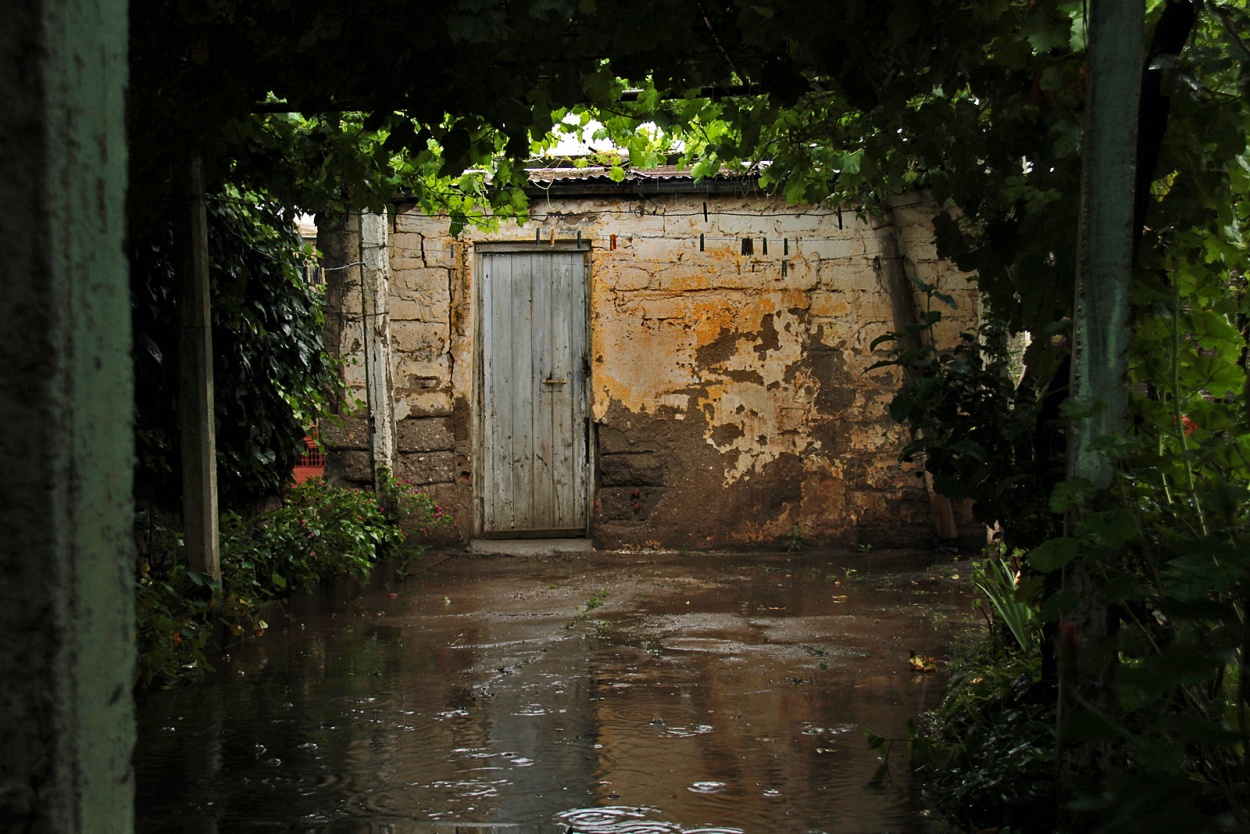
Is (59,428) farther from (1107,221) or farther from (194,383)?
(194,383)

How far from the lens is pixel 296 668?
4883 mm

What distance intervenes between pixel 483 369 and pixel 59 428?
8482mm

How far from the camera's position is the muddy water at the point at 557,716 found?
2939 mm

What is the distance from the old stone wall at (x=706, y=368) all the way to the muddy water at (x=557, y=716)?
2186 millimetres

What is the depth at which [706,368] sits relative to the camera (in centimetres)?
927

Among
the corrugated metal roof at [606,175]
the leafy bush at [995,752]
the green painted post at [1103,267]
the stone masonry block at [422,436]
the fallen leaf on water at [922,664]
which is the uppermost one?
the corrugated metal roof at [606,175]

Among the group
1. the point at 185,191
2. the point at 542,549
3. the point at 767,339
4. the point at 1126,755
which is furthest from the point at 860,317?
the point at 1126,755

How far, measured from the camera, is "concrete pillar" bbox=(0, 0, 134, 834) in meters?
1.02

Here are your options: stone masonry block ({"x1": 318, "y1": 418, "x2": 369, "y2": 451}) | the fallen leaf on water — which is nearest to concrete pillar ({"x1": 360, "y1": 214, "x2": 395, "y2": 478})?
stone masonry block ({"x1": 318, "y1": 418, "x2": 369, "y2": 451})

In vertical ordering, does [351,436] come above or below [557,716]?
above

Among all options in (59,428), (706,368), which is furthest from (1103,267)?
(706,368)

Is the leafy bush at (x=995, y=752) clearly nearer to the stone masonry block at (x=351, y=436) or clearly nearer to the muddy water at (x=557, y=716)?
the muddy water at (x=557, y=716)

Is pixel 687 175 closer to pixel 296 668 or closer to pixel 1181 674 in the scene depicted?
pixel 296 668

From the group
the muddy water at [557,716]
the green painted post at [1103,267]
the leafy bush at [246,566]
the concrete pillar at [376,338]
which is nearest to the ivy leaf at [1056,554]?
the green painted post at [1103,267]
